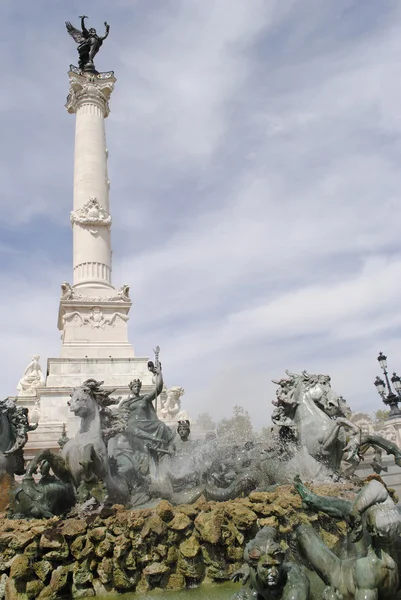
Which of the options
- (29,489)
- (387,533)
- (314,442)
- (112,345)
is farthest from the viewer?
(112,345)

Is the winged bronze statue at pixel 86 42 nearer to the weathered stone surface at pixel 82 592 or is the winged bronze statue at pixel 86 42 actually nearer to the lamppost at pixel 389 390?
the lamppost at pixel 389 390

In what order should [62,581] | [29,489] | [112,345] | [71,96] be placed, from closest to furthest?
[62,581], [29,489], [112,345], [71,96]

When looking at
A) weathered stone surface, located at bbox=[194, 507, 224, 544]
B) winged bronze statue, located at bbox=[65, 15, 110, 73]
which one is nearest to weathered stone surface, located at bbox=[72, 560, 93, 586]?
weathered stone surface, located at bbox=[194, 507, 224, 544]

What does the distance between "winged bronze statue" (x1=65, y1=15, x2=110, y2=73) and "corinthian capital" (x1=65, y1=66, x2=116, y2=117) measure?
1.34 metres

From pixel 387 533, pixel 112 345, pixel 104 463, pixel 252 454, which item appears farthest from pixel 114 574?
pixel 112 345

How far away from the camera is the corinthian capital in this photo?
21.7 m

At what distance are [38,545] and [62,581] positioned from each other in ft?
1.45

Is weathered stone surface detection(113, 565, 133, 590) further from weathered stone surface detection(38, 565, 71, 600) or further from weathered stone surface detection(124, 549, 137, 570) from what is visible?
weathered stone surface detection(38, 565, 71, 600)

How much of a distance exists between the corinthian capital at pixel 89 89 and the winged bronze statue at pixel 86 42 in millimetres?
1344

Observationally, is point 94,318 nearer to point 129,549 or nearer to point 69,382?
point 69,382

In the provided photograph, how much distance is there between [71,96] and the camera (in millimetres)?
22203

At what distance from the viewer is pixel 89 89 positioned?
2169 cm

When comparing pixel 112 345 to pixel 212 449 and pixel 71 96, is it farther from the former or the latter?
pixel 71 96

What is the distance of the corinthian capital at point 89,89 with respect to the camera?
21.7 meters
